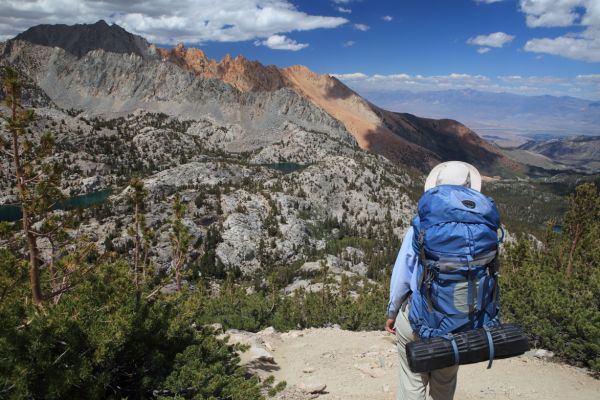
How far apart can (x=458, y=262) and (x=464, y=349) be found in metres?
0.86

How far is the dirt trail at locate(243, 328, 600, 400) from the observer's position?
10.3 m

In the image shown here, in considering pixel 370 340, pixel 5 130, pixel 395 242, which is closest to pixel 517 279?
pixel 370 340

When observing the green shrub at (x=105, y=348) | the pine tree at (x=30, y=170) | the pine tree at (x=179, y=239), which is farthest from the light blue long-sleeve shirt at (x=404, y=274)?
the pine tree at (x=179, y=239)

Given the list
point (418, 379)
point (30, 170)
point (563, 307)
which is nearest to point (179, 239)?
point (30, 170)

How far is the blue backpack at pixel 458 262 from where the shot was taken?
403cm

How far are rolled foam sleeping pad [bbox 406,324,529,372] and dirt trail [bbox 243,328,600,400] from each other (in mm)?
6310

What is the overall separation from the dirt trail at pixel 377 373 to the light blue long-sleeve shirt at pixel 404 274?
5.85 meters

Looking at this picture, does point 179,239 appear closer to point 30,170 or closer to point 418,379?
point 30,170

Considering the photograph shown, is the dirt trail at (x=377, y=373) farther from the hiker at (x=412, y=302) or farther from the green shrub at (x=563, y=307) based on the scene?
the hiker at (x=412, y=302)

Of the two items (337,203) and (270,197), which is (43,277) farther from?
(337,203)

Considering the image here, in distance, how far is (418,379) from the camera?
194 inches

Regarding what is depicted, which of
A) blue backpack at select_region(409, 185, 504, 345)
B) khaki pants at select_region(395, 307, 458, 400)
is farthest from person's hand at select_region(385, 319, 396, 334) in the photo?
blue backpack at select_region(409, 185, 504, 345)

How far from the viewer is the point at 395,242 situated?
414ft

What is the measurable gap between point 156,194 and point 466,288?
5232 inches
